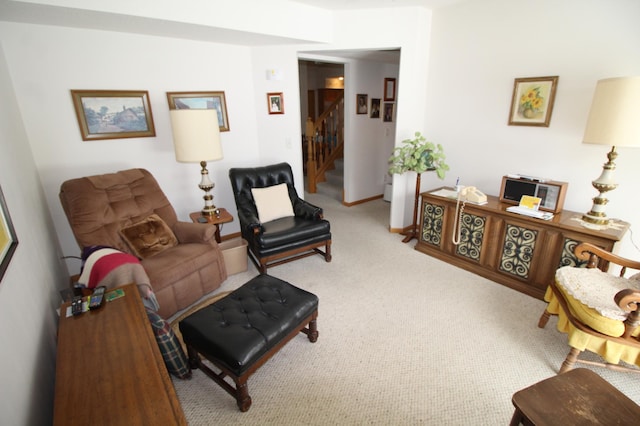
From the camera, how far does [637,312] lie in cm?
155

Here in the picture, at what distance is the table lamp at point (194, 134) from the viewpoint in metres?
2.60

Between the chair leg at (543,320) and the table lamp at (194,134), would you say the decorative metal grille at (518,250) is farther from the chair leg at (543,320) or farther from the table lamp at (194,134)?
the table lamp at (194,134)

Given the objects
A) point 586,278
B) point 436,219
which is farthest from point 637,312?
point 436,219

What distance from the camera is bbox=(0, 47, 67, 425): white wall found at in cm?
115

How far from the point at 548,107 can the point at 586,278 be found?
1.55 metres

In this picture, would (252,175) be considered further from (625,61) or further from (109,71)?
(625,61)

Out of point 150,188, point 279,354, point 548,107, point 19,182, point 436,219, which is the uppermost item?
point 548,107

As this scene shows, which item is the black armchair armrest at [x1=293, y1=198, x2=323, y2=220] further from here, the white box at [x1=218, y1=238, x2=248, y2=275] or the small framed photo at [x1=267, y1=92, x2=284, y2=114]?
the small framed photo at [x1=267, y1=92, x2=284, y2=114]

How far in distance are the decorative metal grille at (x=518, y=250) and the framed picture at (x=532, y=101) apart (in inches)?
39.2

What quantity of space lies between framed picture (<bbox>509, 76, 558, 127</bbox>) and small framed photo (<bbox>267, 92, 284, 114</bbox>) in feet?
7.99

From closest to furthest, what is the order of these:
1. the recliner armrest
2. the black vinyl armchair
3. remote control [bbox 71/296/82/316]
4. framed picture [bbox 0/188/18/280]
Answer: framed picture [bbox 0/188/18/280] < remote control [bbox 71/296/82/316] < the recliner armrest < the black vinyl armchair

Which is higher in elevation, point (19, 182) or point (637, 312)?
point (19, 182)

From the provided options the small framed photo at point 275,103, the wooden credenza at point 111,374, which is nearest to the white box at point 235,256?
the wooden credenza at point 111,374

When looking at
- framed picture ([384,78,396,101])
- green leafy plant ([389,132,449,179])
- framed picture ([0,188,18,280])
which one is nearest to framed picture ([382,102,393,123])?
framed picture ([384,78,396,101])
